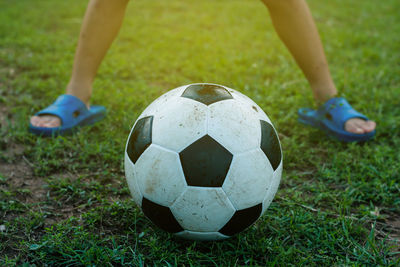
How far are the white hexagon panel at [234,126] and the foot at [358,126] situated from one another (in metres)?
1.28

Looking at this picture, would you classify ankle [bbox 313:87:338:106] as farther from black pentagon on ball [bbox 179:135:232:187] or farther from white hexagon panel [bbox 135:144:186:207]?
white hexagon panel [bbox 135:144:186:207]

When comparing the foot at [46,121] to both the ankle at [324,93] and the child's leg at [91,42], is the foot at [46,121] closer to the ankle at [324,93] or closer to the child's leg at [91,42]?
the child's leg at [91,42]

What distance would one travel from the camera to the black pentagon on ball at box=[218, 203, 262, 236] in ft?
5.38

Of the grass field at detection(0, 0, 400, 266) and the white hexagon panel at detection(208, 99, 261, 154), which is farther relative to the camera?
the grass field at detection(0, 0, 400, 266)

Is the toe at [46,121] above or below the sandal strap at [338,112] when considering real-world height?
above

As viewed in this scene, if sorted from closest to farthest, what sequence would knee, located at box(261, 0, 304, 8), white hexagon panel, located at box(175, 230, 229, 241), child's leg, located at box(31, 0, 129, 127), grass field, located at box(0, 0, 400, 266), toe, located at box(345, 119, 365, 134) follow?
white hexagon panel, located at box(175, 230, 229, 241)
grass field, located at box(0, 0, 400, 266)
knee, located at box(261, 0, 304, 8)
child's leg, located at box(31, 0, 129, 127)
toe, located at box(345, 119, 365, 134)

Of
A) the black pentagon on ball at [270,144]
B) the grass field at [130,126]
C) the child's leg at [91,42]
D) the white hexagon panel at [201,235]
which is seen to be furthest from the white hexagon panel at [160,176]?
the child's leg at [91,42]

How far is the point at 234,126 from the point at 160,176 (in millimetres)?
371

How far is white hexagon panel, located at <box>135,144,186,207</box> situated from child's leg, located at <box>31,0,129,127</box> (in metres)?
1.33

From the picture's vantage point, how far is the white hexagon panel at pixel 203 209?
62.0 inches

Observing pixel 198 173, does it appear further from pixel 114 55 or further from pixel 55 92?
pixel 114 55

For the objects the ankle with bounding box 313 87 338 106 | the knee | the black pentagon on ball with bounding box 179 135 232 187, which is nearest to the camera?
the black pentagon on ball with bounding box 179 135 232 187

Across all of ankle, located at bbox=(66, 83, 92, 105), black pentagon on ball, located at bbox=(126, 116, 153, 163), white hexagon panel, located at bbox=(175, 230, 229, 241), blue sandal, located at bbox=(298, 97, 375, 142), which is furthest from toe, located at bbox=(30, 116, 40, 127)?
blue sandal, located at bbox=(298, 97, 375, 142)

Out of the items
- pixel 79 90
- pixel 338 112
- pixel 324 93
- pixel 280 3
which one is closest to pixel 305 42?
pixel 280 3
